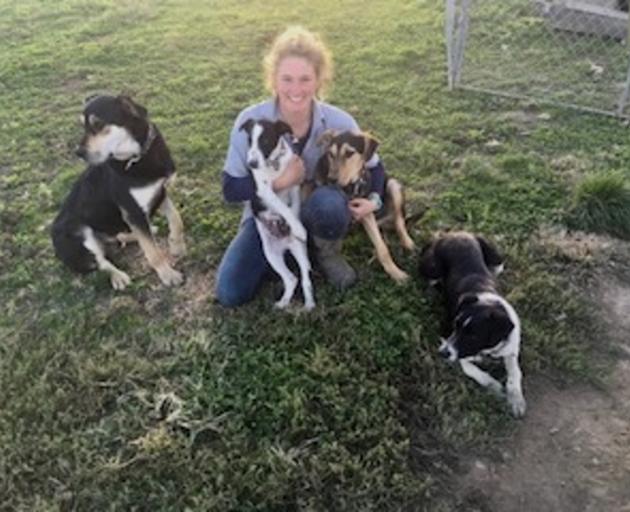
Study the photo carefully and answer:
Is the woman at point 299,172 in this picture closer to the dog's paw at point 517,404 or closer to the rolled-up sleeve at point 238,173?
the rolled-up sleeve at point 238,173

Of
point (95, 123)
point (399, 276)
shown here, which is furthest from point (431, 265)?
point (95, 123)

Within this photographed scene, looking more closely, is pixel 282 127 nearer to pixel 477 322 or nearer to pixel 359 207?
pixel 359 207

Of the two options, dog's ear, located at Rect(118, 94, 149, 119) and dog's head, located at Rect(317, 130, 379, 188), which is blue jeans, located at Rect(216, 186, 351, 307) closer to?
dog's head, located at Rect(317, 130, 379, 188)

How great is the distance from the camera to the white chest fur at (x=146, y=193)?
400cm

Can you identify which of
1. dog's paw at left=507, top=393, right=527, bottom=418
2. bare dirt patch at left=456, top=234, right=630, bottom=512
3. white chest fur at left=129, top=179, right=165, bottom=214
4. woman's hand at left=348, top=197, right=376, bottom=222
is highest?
white chest fur at left=129, top=179, right=165, bottom=214

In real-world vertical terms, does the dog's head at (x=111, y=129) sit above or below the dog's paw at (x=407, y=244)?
above

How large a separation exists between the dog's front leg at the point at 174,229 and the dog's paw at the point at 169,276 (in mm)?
243

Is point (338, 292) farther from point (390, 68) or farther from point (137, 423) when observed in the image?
point (390, 68)

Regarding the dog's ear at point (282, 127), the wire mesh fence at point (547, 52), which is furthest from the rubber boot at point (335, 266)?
the wire mesh fence at point (547, 52)

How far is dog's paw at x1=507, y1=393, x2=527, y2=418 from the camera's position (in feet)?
11.0

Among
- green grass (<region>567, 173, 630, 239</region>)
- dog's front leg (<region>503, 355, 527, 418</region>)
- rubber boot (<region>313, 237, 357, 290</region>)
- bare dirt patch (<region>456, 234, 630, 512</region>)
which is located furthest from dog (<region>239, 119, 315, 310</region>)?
green grass (<region>567, 173, 630, 239</region>)

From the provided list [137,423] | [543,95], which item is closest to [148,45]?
[543,95]

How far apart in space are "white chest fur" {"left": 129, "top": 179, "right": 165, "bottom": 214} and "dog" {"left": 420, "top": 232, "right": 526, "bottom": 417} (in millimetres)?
1657

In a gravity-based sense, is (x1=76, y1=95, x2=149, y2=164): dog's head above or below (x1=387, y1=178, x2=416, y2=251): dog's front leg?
above
